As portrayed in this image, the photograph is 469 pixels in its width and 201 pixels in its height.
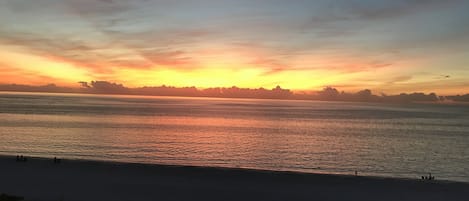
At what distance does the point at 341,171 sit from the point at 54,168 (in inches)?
973

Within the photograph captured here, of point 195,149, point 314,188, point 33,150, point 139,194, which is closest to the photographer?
point 139,194

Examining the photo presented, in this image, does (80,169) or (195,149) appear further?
(195,149)

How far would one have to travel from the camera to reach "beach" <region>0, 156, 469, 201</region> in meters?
21.9

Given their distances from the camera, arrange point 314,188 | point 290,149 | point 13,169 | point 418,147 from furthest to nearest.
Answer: point 418,147
point 290,149
point 13,169
point 314,188

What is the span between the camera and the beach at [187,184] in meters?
21.9

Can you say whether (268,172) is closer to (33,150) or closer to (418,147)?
(33,150)

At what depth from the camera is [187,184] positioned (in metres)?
25.2

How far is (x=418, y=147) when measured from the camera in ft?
203

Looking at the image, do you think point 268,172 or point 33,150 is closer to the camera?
point 268,172

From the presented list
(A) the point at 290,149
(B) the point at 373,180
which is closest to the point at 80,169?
(B) the point at 373,180

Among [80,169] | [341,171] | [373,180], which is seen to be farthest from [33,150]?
[373,180]

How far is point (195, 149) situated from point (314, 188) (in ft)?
94.0

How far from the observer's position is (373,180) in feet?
93.2

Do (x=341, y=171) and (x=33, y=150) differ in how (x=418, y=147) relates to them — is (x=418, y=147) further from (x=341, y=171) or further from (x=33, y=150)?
(x=33, y=150)
